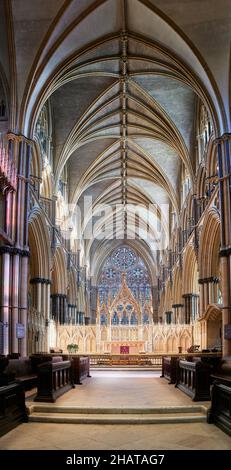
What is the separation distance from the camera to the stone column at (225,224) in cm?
1855

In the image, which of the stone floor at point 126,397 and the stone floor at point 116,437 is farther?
the stone floor at point 126,397

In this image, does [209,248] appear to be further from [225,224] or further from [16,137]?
[16,137]

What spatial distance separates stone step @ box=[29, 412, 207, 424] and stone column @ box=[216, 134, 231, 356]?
10.1 m

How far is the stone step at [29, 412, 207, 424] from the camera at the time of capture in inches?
324

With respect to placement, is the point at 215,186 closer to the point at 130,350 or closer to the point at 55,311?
the point at 130,350

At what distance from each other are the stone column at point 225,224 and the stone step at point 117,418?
10.1m

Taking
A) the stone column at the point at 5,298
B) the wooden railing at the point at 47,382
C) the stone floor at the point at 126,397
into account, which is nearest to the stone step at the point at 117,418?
the stone floor at the point at 126,397

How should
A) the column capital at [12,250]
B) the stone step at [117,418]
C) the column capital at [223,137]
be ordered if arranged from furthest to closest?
the column capital at [223,137] → the column capital at [12,250] → the stone step at [117,418]

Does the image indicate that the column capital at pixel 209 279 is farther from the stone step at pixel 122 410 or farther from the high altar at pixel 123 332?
the stone step at pixel 122 410

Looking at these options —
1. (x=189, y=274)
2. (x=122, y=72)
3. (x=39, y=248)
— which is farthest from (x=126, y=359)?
(x=122, y=72)

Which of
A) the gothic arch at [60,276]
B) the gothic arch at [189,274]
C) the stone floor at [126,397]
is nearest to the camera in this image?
the stone floor at [126,397]

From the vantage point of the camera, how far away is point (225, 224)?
63.5 feet


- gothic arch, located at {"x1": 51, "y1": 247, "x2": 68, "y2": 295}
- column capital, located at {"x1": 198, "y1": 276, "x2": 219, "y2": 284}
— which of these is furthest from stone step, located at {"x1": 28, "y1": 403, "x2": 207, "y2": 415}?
gothic arch, located at {"x1": 51, "y1": 247, "x2": 68, "y2": 295}
